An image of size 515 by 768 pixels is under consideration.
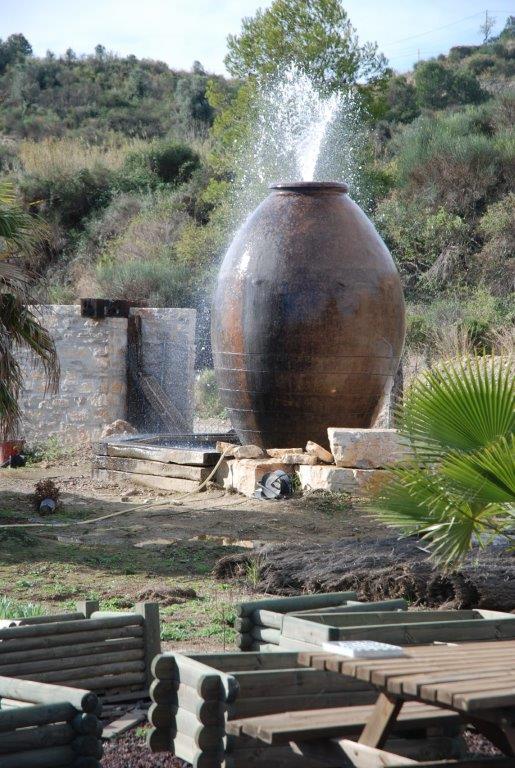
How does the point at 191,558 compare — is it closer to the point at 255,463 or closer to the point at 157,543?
the point at 157,543

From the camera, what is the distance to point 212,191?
28.7 metres

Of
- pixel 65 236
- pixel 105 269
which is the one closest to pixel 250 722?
pixel 105 269

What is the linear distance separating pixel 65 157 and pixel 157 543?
2687cm

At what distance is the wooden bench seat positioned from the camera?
3.04 m

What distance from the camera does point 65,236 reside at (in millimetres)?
31797

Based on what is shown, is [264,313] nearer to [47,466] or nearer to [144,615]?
[47,466]

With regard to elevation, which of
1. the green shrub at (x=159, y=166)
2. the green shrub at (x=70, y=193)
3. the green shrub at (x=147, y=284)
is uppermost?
the green shrub at (x=159, y=166)

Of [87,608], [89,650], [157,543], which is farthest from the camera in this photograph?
[157,543]

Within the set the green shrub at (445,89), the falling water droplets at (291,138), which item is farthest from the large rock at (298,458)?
the green shrub at (445,89)

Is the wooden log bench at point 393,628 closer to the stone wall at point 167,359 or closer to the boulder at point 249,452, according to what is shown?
the boulder at point 249,452

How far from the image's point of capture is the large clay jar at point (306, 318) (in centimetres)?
1004

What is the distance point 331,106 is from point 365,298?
1972 cm

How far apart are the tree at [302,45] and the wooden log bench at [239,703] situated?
26.7 meters

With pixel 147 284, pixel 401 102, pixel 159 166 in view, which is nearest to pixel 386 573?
pixel 147 284
